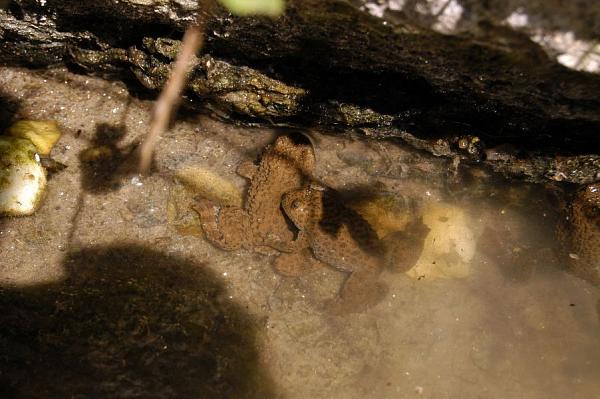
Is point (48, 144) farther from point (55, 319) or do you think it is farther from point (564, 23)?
point (564, 23)

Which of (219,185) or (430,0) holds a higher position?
(430,0)

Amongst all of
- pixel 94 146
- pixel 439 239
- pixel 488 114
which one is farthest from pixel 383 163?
pixel 94 146

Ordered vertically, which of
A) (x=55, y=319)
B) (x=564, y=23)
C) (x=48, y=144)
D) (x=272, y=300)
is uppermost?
(x=564, y=23)

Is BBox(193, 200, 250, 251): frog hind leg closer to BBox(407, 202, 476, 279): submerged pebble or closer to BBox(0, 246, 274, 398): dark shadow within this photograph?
BBox(0, 246, 274, 398): dark shadow

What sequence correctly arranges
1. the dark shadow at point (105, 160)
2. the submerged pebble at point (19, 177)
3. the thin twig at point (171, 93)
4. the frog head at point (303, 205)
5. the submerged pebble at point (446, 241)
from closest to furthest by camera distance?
the thin twig at point (171, 93) < the submerged pebble at point (19, 177) < the dark shadow at point (105, 160) < the frog head at point (303, 205) < the submerged pebble at point (446, 241)

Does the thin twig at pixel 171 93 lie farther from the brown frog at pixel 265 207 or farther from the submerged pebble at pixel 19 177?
the submerged pebble at pixel 19 177

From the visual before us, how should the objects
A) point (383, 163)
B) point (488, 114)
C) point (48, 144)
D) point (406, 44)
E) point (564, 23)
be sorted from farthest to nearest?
point (383, 163) < point (48, 144) < point (488, 114) < point (406, 44) < point (564, 23)

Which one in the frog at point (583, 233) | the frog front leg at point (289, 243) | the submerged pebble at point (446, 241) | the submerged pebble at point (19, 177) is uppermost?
the frog at point (583, 233)

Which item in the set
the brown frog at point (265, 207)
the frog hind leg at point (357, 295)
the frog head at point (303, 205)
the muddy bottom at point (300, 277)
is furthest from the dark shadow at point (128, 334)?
the frog head at point (303, 205)

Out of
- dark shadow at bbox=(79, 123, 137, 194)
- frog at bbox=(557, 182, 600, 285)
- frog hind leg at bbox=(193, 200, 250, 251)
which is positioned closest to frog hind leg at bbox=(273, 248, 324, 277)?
frog hind leg at bbox=(193, 200, 250, 251)
